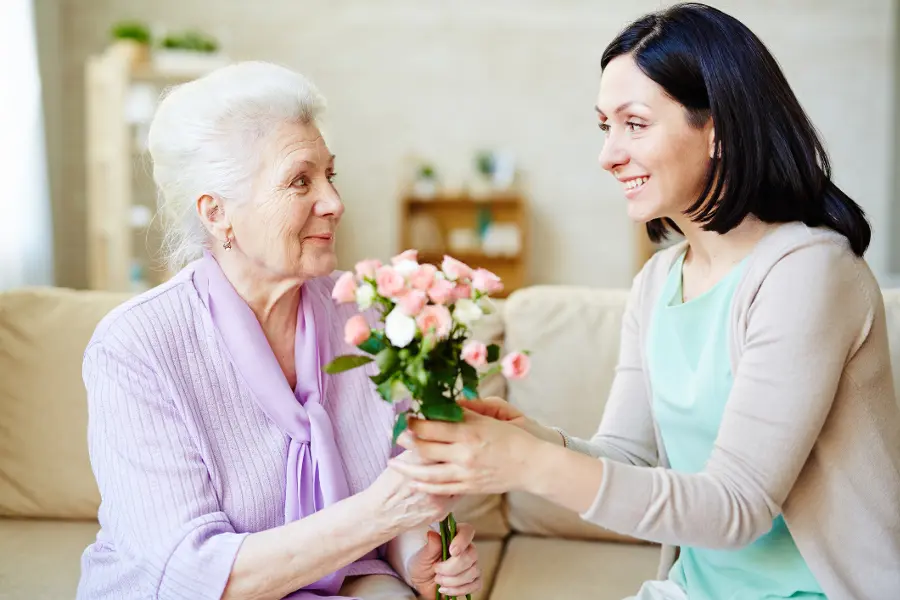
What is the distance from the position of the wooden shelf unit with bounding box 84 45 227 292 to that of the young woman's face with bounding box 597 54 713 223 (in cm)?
434

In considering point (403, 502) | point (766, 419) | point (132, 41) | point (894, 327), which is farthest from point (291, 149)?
point (132, 41)

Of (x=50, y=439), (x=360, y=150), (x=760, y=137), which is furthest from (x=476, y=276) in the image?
(x=360, y=150)

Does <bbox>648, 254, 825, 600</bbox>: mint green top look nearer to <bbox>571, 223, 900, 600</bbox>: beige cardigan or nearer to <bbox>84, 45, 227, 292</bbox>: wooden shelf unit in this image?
<bbox>571, 223, 900, 600</bbox>: beige cardigan

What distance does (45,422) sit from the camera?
2180 millimetres

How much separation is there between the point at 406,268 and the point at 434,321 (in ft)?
0.31

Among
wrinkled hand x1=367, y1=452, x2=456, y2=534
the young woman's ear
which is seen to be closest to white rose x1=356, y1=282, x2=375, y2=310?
wrinkled hand x1=367, y1=452, x2=456, y2=534

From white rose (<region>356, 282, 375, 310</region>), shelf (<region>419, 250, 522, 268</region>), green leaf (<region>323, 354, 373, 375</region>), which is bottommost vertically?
shelf (<region>419, 250, 522, 268</region>)

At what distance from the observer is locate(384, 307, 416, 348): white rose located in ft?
3.62

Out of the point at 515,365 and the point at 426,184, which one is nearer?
the point at 515,365

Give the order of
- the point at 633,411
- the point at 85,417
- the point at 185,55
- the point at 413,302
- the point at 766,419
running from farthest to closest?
the point at 185,55, the point at 85,417, the point at 633,411, the point at 766,419, the point at 413,302

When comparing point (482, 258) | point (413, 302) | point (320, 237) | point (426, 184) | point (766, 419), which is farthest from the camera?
point (482, 258)

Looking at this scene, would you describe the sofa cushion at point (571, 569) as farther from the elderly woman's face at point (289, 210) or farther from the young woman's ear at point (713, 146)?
the young woman's ear at point (713, 146)

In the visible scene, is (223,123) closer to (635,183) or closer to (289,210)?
(289,210)

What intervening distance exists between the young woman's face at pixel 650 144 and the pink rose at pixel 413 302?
0.47 m
